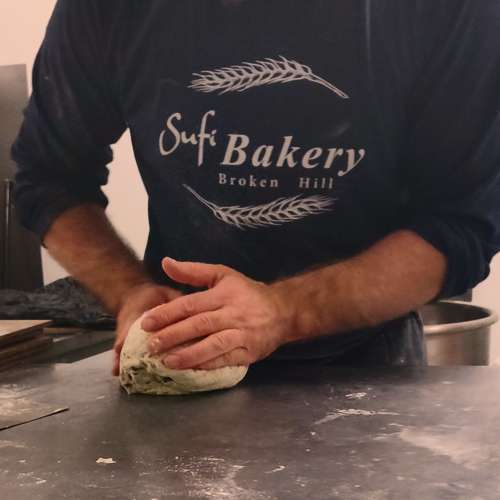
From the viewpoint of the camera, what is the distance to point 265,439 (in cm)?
76

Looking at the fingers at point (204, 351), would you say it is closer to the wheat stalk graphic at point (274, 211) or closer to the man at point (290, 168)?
the man at point (290, 168)

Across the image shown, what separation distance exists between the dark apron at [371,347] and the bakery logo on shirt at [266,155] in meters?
Answer: 0.20

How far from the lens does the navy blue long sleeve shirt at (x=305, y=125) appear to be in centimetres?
112

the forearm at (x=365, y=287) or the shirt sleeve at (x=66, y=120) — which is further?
the shirt sleeve at (x=66, y=120)

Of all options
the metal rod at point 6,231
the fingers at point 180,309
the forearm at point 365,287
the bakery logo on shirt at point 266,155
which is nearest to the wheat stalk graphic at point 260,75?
the bakery logo on shirt at point 266,155

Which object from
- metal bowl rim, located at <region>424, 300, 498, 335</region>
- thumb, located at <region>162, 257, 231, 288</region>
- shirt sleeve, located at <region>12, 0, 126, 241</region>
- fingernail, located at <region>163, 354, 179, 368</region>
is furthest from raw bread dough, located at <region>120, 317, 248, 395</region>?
metal bowl rim, located at <region>424, 300, 498, 335</region>

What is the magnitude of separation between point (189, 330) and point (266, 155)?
364 millimetres

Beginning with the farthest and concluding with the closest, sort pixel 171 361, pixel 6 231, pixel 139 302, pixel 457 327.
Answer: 1. pixel 6 231
2. pixel 457 327
3. pixel 139 302
4. pixel 171 361

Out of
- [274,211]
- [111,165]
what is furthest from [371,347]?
[111,165]

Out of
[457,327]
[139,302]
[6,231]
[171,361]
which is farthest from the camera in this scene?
[6,231]

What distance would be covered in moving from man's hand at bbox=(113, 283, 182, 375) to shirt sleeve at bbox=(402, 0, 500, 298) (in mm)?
387

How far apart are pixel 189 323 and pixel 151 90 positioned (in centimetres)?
49

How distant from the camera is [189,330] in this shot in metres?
0.98

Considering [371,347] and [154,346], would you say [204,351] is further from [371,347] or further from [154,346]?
[371,347]
